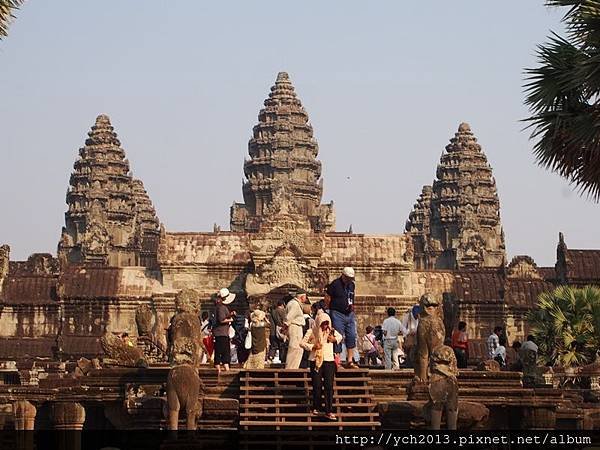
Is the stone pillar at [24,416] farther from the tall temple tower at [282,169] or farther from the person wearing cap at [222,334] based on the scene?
the tall temple tower at [282,169]

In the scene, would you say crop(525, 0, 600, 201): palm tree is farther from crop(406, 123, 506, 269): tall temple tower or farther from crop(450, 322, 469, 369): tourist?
crop(406, 123, 506, 269): tall temple tower

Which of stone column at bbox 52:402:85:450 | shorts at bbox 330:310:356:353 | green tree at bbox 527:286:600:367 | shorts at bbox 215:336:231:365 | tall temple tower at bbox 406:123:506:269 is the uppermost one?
tall temple tower at bbox 406:123:506:269

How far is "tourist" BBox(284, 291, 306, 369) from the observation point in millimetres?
22891

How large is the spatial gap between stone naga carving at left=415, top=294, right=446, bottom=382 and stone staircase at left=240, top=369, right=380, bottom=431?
1130 millimetres

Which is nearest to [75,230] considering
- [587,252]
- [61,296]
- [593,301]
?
[61,296]

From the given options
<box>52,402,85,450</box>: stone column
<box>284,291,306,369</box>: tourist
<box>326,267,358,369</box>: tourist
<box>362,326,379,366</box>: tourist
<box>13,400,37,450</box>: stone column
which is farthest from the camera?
<box>362,326,379,366</box>: tourist

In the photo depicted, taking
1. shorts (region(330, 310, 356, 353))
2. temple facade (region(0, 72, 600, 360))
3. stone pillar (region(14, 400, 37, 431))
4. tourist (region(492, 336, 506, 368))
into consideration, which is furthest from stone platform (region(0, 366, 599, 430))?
temple facade (region(0, 72, 600, 360))

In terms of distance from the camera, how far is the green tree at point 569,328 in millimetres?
37469

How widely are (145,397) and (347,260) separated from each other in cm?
3151

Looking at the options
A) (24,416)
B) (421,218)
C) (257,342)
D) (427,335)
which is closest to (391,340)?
(257,342)

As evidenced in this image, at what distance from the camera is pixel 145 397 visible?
23391 mm

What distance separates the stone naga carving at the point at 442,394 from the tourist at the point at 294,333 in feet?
11.2

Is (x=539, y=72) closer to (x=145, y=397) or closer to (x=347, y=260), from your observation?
(x=145, y=397)

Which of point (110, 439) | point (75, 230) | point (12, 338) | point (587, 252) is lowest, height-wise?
point (110, 439)
